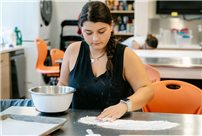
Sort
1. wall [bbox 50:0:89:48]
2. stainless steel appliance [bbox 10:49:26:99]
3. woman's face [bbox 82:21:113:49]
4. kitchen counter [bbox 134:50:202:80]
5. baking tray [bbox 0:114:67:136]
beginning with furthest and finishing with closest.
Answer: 1. wall [bbox 50:0:89:48]
2. stainless steel appliance [bbox 10:49:26:99]
3. kitchen counter [bbox 134:50:202:80]
4. woman's face [bbox 82:21:113:49]
5. baking tray [bbox 0:114:67:136]

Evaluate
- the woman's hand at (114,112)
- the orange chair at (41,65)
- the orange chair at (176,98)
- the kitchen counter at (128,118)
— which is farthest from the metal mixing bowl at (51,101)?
the orange chair at (41,65)

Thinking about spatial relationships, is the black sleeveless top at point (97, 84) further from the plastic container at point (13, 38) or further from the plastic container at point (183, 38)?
the plastic container at point (183, 38)

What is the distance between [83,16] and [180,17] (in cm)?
391

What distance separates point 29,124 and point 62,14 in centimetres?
434

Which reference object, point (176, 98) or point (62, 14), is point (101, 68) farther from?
point (62, 14)

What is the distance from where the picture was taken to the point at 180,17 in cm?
475

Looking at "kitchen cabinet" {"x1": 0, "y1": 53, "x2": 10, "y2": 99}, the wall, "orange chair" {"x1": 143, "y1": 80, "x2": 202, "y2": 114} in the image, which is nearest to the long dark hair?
"orange chair" {"x1": 143, "y1": 80, "x2": 202, "y2": 114}

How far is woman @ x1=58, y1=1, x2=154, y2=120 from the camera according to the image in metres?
1.21

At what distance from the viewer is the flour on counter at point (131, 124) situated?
38.8 inches

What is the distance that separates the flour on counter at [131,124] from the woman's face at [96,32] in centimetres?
37

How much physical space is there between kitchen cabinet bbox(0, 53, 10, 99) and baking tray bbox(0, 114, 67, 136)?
7.67ft

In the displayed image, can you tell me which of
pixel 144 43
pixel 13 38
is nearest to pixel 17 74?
pixel 13 38

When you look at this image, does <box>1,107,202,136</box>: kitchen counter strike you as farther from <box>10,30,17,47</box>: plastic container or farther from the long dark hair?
<box>10,30,17,47</box>: plastic container

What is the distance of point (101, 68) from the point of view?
1.34m
